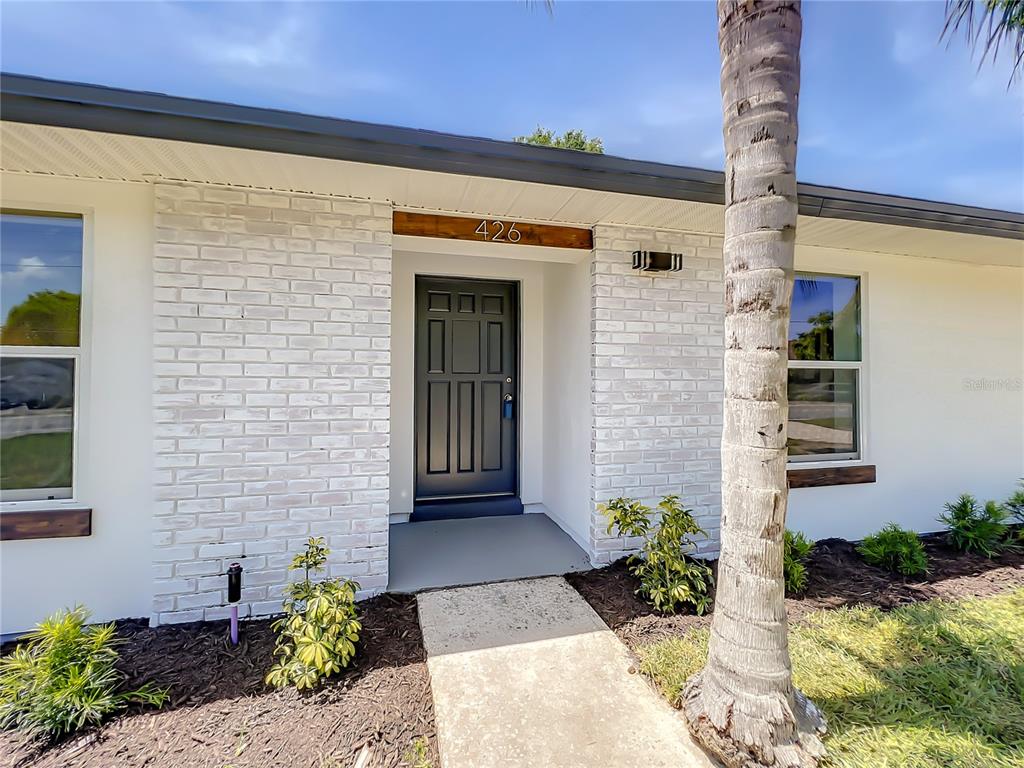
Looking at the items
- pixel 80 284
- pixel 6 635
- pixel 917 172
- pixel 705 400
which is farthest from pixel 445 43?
pixel 917 172

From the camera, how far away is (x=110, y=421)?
9.00 feet

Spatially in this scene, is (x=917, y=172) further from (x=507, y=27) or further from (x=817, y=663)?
(x=817, y=663)

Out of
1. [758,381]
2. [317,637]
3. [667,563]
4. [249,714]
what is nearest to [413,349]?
[317,637]

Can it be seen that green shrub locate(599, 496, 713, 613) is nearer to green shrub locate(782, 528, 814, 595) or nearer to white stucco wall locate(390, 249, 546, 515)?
green shrub locate(782, 528, 814, 595)

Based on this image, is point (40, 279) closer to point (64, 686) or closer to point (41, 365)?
point (41, 365)

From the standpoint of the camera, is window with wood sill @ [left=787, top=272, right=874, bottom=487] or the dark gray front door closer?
window with wood sill @ [left=787, top=272, right=874, bottom=487]

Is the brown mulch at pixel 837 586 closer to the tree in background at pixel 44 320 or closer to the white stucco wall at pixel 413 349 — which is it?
the white stucco wall at pixel 413 349

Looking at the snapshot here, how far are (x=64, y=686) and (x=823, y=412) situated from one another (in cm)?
539

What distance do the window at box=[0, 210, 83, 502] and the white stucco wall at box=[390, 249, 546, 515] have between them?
2198 mm

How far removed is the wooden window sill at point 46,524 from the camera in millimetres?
2564

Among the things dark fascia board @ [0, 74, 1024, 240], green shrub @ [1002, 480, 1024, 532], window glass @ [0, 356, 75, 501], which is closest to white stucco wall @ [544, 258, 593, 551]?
dark fascia board @ [0, 74, 1024, 240]

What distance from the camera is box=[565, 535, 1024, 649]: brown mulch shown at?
109 inches

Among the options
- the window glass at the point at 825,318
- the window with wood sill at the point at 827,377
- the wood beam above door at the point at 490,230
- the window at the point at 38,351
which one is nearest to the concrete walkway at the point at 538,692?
the window at the point at 38,351

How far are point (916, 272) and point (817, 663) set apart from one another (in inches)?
155
